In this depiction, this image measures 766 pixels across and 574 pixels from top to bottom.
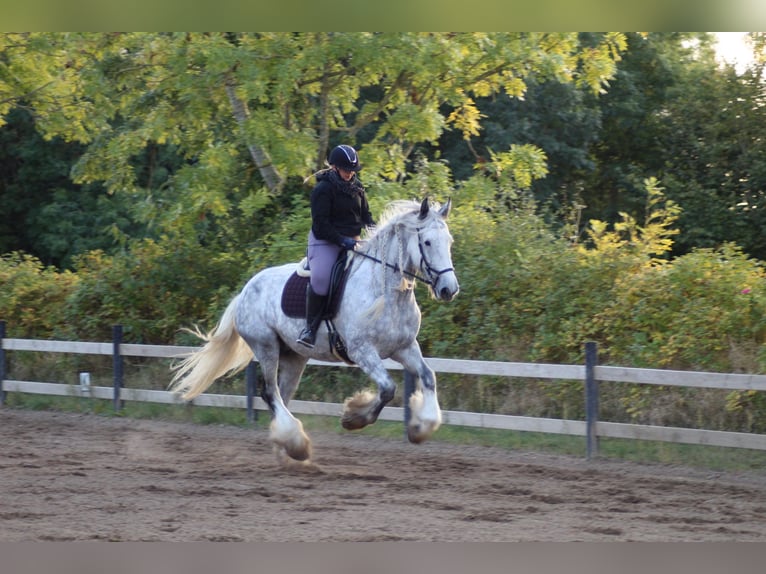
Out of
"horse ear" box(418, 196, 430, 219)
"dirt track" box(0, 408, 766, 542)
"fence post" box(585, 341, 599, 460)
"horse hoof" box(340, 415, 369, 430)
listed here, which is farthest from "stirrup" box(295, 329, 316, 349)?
"fence post" box(585, 341, 599, 460)

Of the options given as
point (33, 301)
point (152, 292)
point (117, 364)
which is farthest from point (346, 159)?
point (33, 301)

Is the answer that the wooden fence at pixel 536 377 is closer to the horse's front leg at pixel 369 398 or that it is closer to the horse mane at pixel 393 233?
the horse's front leg at pixel 369 398

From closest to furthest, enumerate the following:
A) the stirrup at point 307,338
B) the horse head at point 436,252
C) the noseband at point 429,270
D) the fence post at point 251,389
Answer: the horse head at point 436,252 < the noseband at point 429,270 < the stirrup at point 307,338 < the fence post at point 251,389

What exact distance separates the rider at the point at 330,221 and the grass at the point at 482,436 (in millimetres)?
2910

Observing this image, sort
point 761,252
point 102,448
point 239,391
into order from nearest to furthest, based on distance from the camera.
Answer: point 102,448 < point 239,391 < point 761,252

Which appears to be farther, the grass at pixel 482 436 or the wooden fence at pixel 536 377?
the grass at pixel 482 436

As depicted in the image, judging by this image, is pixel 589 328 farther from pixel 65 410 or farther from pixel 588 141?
pixel 588 141

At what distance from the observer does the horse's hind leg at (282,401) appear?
907cm

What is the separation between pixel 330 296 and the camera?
8828 mm

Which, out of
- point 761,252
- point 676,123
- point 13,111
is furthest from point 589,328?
point 13,111

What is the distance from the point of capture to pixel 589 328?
11320mm

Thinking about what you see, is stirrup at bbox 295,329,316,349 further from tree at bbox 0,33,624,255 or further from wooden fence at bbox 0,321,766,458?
tree at bbox 0,33,624,255

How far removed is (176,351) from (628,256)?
5.74 meters

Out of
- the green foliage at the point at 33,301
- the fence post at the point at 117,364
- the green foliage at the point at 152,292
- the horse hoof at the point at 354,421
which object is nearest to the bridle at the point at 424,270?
the horse hoof at the point at 354,421
